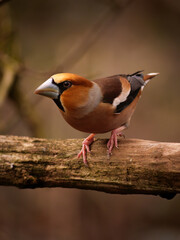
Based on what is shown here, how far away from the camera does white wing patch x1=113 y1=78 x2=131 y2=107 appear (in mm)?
2432

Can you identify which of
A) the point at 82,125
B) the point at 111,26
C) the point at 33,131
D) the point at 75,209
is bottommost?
the point at 75,209

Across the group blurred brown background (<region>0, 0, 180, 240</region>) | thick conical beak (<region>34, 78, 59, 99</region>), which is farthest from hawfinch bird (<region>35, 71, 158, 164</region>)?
blurred brown background (<region>0, 0, 180, 240</region>)

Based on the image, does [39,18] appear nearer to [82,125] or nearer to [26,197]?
[26,197]

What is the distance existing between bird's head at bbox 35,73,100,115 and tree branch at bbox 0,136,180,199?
1.36 ft

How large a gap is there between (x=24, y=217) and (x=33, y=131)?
6.33ft

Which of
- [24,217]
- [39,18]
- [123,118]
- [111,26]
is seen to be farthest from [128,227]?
[39,18]

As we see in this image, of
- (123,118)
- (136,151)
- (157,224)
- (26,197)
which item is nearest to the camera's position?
(136,151)

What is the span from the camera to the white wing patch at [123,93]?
2.43m

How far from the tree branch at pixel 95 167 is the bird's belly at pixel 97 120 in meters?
0.17

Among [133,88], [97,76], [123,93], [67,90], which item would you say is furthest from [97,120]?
[97,76]

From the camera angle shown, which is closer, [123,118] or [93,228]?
[123,118]

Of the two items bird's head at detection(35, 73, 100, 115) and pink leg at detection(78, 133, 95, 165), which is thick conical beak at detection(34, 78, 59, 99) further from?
pink leg at detection(78, 133, 95, 165)

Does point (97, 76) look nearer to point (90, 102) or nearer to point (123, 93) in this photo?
point (123, 93)

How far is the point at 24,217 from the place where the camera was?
5.22m
